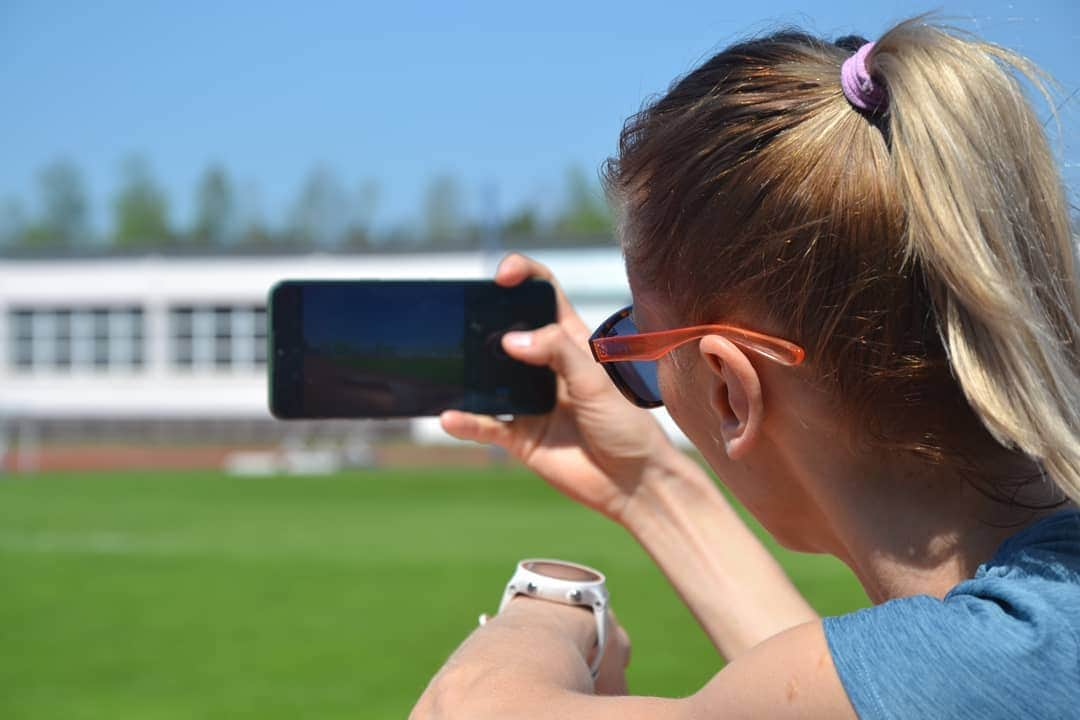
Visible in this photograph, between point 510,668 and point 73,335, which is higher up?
point 510,668

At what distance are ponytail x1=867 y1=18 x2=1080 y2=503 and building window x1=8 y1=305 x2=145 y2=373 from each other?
1646 inches

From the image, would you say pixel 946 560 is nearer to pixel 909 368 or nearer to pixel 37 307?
pixel 909 368

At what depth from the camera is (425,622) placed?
830 centimetres

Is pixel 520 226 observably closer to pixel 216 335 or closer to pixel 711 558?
pixel 216 335

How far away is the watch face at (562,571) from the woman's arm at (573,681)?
0.06 metres

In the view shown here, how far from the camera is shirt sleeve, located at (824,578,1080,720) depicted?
100 cm

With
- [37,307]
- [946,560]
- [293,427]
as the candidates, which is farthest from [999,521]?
[37,307]

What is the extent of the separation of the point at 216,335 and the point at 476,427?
40.0m

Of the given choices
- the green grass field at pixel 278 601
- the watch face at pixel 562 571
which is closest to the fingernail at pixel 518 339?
the watch face at pixel 562 571

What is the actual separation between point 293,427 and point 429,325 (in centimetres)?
3564

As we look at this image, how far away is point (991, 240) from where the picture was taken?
3.68 feet

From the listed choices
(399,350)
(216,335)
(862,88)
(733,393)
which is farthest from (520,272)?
(216,335)

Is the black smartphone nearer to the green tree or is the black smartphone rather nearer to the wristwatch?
the wristwatch

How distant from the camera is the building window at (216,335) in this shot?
1593 inches
